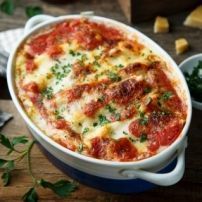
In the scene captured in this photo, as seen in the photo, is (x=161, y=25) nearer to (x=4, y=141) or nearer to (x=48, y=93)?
(x=48, y=93)

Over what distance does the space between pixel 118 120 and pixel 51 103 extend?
26 cm

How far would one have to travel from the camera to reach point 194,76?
233cm

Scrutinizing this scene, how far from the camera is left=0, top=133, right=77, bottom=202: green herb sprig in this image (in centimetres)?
196

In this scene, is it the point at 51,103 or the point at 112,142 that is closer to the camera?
the point at 112,142

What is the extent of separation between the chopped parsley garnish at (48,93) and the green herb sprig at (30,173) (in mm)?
174

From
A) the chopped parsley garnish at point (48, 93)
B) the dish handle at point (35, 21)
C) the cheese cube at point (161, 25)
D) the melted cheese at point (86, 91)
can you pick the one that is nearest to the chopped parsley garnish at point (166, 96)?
the melted cheese at point (86, 91)

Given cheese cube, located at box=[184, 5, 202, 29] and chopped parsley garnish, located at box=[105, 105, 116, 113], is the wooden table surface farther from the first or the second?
chopped parsley garnish, located at box=[105, 105, 116, 113]

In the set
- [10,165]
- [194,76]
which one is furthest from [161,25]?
[10,165]

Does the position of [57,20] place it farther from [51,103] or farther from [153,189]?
[153,189]

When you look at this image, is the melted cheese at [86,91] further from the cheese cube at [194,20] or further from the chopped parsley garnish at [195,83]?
the cheese cube at [194,20]

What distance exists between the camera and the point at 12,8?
277 cm

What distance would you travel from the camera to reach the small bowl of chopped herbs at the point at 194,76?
2.29 m

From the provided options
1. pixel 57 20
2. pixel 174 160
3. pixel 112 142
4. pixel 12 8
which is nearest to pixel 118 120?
pixel 112 142

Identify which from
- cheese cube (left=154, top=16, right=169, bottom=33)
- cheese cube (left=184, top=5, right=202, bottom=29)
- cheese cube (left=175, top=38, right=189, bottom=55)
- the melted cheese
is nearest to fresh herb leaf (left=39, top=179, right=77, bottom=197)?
the melted cheese
